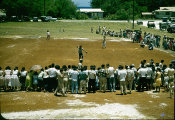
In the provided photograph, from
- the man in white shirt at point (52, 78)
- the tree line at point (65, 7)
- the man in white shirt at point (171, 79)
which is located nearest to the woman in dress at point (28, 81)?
the man in white shirt at point (52, 78)

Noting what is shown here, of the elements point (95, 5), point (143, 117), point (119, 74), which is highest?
point (95, 5)

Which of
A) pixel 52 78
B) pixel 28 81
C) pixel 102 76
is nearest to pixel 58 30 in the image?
pixel 28 81

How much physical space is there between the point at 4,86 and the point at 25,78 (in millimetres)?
1327

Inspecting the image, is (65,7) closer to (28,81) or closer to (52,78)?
(28,81)

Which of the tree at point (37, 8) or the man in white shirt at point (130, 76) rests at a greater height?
the tree at point (37, 8)

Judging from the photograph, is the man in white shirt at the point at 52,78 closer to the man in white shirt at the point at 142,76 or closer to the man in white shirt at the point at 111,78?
the man in white shirt at the point at 111,78

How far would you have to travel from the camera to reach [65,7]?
94438mm

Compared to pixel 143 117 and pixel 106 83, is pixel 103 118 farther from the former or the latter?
pixel 106 83

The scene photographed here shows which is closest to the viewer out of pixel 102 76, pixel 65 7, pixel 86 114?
pixel 86 114

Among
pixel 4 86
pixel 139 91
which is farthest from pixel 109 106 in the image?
pixel 4 86

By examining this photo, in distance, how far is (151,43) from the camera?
30.2 metres

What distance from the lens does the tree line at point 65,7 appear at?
76.0m

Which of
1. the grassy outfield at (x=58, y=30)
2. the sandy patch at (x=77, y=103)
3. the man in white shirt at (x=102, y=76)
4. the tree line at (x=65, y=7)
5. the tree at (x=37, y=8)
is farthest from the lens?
the tree line at (x=65, y=7)

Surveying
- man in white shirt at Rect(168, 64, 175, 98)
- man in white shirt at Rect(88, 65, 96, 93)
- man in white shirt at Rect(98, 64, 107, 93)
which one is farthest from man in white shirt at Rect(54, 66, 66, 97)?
man in white shirt at Rect(168, 64, 175, 98)
